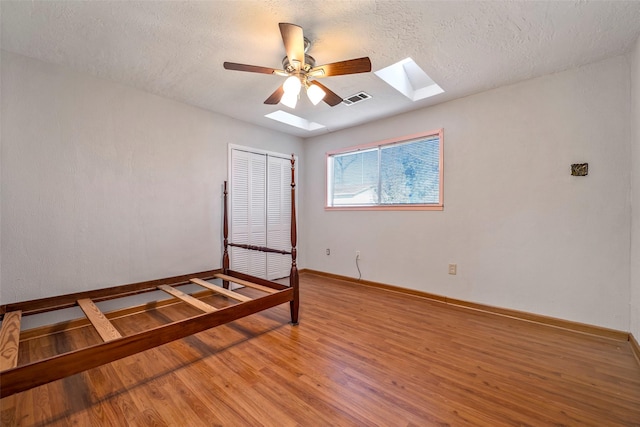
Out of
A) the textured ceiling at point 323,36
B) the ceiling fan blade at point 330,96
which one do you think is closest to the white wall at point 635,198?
the textured ceiling at point 323,36

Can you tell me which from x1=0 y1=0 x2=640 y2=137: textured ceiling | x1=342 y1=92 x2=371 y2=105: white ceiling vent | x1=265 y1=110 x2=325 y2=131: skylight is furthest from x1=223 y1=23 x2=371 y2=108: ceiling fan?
x1=265 y1=110 x2=325 y2=131: skylight

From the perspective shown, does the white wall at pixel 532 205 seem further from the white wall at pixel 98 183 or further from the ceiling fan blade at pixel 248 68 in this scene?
the white wall at pixel 98 183

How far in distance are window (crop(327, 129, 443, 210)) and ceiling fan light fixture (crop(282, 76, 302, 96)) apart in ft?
6.55

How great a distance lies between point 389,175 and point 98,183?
3.41 metres

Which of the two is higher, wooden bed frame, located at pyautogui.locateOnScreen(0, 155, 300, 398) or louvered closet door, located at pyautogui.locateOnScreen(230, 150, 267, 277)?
louvered closet door, located at pyautogui.locateOnScreen(230, 150, 267, 277)

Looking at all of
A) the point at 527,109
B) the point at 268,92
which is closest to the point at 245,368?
the point at 268,92

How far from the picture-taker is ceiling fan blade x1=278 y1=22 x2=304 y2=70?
1583mm

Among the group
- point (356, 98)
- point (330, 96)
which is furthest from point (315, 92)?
point (356, 98)

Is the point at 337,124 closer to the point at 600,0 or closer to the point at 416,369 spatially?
the point at 600,0

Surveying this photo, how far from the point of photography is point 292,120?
13.1ft

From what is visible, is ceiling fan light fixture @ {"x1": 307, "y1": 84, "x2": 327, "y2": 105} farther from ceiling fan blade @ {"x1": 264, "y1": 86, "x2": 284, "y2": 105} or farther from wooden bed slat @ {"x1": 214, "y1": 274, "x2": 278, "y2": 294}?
wooden bed slat @ {"x1": 214, "y1": 274, "x2": 278, "y2": 294}

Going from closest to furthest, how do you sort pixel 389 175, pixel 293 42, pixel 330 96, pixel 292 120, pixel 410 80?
pixel 293 42 → pixel 330 96 → pixel 410 80 → pixel 389 175 → pixel 292 120

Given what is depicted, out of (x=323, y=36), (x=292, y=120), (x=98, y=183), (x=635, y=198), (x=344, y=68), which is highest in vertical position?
(x=292, y=120)

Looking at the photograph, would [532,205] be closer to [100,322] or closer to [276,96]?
[276,96]
